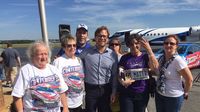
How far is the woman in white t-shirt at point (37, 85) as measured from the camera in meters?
3.43

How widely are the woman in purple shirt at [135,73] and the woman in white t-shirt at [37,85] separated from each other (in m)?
1.26

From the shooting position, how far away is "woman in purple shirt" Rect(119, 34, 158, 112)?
14.6 feet

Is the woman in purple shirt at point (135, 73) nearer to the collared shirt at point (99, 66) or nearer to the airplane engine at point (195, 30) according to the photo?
the collared shirt at point (99, 66)

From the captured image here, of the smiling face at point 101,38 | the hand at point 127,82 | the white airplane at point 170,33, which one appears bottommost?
the white airplane at point 170,33

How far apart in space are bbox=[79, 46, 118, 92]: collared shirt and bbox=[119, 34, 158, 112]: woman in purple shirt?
0.14m

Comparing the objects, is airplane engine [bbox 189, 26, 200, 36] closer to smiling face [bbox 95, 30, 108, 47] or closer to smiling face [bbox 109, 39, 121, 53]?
smiling face [bbox 109, 39, 121, 53]

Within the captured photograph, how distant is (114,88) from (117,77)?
0.17m

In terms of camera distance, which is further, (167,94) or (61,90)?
(167,94)

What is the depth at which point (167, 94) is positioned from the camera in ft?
14.3

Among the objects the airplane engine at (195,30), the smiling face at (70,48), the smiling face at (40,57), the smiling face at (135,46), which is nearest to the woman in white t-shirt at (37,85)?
the smiling face at (40,57)

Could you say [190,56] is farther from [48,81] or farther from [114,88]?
[48,81]

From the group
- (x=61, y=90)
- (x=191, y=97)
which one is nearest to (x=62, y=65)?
(x=61, y=90)

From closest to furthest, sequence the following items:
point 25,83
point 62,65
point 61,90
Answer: point 25,83, point 61,90, point 62,65

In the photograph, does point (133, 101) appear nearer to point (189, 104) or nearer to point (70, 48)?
point (70, 48)
